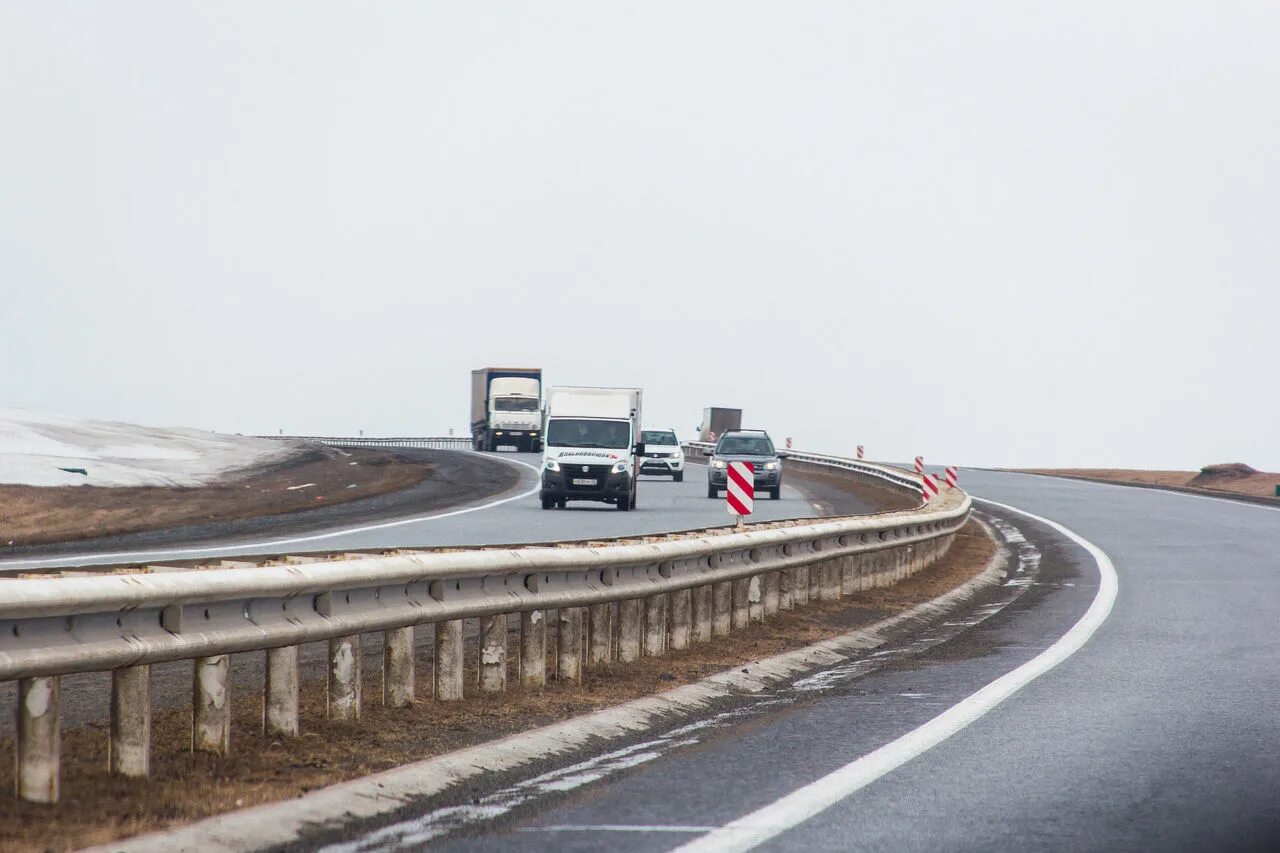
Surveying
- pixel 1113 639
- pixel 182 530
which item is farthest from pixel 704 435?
pixel 1113 639

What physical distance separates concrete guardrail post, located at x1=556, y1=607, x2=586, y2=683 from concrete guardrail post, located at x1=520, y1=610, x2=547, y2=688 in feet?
1.04

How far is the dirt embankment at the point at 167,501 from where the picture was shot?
2991 cm

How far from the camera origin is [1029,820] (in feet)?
22.5

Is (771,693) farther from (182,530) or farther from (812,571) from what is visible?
(182,530)

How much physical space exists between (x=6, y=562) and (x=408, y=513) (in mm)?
13983

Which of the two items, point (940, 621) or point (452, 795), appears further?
point (940, 621)

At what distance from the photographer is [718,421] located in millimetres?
90250

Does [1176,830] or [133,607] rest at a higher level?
[133,607]

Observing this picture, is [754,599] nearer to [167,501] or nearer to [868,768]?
[868,768]

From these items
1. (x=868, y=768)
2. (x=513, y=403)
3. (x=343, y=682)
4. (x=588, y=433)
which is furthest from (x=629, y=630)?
(x=513, y=403)

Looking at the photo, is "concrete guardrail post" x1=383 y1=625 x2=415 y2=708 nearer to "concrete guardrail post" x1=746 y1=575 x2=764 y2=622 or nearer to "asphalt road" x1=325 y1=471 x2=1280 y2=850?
"asphalt road" x1=325 y1=471 x2=1280 y2=850

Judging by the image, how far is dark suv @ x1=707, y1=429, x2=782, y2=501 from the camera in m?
44.7

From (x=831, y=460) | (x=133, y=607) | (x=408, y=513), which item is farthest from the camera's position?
(x=831, y=460)

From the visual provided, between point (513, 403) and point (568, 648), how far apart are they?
218ft
